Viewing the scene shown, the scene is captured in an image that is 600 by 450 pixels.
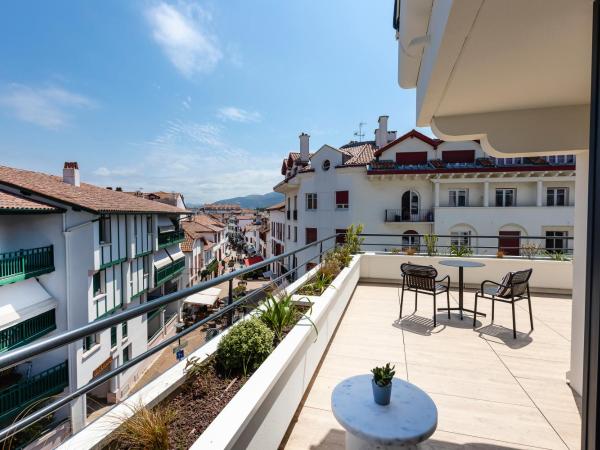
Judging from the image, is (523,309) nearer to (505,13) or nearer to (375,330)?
(375,330)

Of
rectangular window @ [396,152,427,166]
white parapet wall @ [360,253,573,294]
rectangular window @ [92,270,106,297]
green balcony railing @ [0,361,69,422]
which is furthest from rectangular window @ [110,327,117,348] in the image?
rectangular window @ [396,152,427,166]

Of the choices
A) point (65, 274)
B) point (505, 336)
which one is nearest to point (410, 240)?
point (505, 336)

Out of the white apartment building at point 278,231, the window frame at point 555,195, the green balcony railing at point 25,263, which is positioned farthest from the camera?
the white apartment building at point 278,231

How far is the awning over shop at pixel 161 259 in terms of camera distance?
1912cm

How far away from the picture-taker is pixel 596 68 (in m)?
1.05

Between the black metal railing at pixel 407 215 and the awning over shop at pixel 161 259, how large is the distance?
1537cm

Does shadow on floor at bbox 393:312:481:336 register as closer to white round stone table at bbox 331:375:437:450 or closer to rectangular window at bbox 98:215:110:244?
white round stone table at bbox 331:375:437:450

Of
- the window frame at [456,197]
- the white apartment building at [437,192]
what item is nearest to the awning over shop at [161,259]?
the white apartment building at [437,192]

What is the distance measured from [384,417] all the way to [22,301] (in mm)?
13115

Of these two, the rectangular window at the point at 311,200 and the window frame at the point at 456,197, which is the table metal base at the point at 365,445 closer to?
the window frame at the point at 456,197

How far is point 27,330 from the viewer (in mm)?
9797

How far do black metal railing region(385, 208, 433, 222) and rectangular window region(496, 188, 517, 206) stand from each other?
154 inches

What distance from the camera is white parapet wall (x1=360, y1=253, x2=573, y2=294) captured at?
5.60 metres

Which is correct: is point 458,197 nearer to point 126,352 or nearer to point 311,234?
point 311,234
